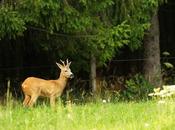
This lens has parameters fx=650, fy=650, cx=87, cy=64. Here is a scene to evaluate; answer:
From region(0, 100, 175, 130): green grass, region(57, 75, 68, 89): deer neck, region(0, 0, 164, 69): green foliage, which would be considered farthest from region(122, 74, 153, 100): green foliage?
region(0, 100, 175, 130): green grass

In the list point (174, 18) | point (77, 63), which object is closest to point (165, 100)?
point (77, 63)

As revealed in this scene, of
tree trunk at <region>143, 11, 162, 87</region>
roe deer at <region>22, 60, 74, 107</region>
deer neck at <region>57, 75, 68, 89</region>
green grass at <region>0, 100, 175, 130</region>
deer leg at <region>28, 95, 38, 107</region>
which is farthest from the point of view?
tree trunk at <region>143, 11, 162, 87</region>

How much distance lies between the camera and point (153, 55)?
1900 centimetres

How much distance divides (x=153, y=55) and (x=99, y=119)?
9.70 m

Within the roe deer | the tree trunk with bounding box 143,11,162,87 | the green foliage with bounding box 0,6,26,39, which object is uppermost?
the green foliage with bounding box 0,6,26,39

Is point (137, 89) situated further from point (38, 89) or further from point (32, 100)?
point (32, 100)

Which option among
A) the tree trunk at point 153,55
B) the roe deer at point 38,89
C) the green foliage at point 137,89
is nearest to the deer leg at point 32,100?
the roe deer at point 38,89

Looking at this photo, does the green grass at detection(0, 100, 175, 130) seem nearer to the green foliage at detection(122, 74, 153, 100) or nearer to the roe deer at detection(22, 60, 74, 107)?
the roe deer at detection(22, 60, 74, 107)

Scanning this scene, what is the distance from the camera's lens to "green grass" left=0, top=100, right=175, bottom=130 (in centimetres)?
814

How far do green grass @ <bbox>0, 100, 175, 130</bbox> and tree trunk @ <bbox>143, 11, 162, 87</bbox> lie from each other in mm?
7318

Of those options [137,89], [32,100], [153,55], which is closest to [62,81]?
[32,100]

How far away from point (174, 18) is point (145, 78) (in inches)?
207

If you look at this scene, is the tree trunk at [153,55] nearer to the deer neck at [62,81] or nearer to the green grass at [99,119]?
the deer neck at [62,81]

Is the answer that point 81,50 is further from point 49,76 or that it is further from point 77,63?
point 49,76
